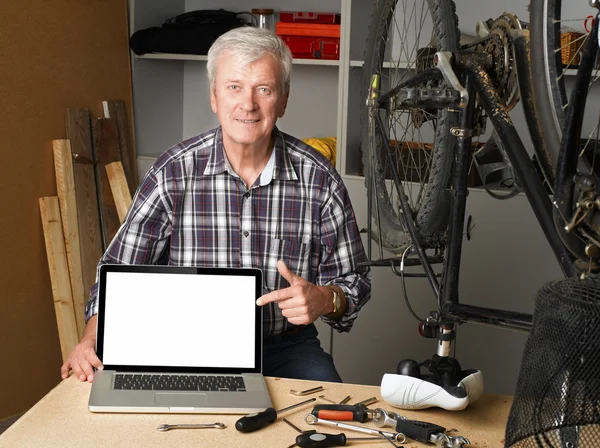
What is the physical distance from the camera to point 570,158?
105 centimetres

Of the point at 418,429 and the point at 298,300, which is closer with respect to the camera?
the point at 418,429

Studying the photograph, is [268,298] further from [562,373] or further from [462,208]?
[562,373]

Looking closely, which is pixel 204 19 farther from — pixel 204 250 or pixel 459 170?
pixel 459 170

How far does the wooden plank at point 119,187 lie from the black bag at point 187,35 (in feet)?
1.66

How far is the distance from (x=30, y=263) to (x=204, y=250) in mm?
1193

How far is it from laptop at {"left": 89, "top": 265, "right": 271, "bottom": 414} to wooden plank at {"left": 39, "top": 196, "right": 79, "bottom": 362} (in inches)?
60.2

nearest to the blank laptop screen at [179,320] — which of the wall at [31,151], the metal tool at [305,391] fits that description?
the metal tool at [305,391]

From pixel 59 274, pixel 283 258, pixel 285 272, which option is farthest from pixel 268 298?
pixel 59 274

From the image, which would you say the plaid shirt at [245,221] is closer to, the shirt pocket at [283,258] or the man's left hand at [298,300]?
Result: the shirt pocket at [283,258]

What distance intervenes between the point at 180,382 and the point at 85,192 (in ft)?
5.81

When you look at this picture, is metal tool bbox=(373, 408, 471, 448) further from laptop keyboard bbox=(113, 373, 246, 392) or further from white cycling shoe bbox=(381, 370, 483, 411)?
laptop keyboard bbox=(113, 373, 246, 392)

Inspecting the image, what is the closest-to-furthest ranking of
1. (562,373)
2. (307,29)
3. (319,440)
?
(562,373), (319,440), (307,29)

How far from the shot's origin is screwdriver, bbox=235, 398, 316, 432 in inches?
49.2

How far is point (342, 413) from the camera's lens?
4.27 feet
